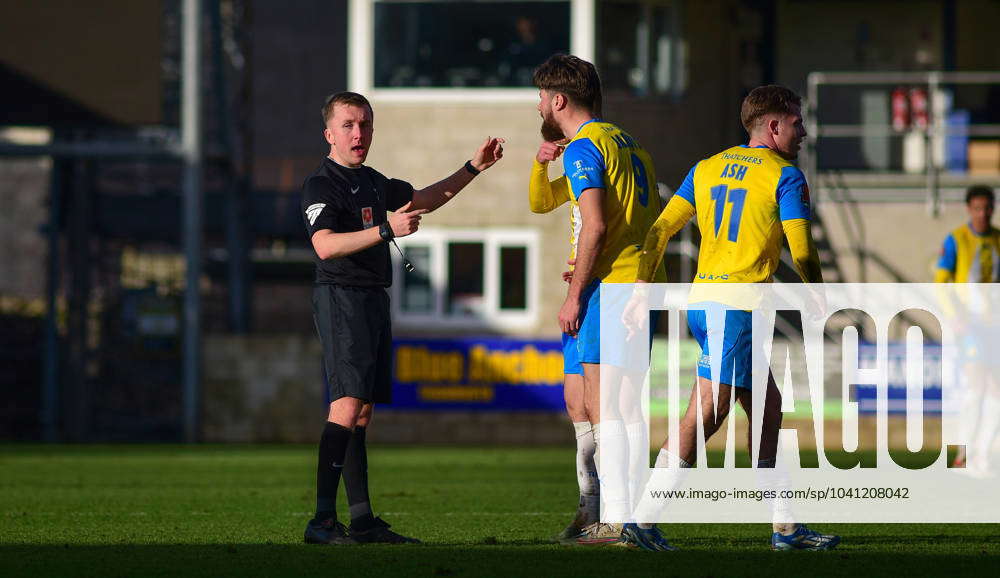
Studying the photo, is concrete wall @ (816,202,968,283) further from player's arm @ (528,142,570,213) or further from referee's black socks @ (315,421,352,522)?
referee's black socks @ (315,421,352,522)

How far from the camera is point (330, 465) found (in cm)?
759

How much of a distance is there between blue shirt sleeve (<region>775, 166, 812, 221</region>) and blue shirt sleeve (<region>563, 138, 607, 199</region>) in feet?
2.41

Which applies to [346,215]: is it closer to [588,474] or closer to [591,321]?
[591,321]

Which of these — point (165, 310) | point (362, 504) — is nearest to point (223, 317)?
point (165, 310)

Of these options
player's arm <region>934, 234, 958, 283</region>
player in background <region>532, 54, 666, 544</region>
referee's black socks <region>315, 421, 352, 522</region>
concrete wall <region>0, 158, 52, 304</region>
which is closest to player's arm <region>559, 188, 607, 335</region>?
player in background <region>532, 54, 666, 544</region>

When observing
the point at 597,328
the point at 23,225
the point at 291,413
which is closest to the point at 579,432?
the point at 597,328

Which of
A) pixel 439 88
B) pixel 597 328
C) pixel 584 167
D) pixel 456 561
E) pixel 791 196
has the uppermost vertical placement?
pixel 439 88

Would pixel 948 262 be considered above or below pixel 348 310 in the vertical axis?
above

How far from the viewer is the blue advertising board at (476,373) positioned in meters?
19.8

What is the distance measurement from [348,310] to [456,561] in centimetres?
131

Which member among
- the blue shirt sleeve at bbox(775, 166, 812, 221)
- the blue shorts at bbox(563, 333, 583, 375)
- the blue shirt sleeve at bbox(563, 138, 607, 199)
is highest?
the blue shirt sleeve at bbox(563, 138, 607, 199)

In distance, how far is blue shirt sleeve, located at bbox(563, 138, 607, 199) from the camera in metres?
7.14

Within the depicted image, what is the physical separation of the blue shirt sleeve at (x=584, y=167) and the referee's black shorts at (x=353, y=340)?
42.2 inches

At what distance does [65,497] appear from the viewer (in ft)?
36.4
